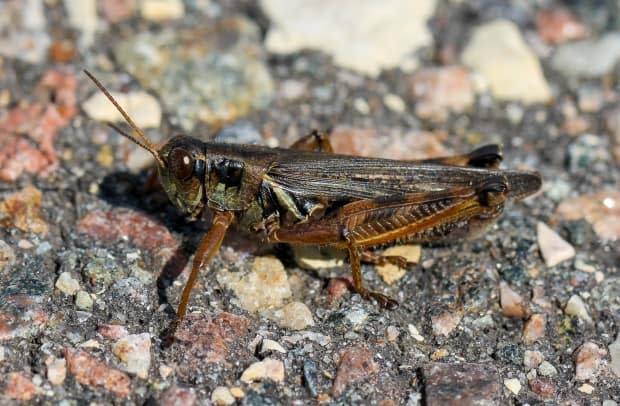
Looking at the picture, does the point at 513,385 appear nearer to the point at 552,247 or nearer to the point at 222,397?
the point at 552,247

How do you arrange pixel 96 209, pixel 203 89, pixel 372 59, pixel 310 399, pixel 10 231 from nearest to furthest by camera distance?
pixel 310 399, pixel 10 231, pixel 96 209, pixel 203 89, pixel 372 59

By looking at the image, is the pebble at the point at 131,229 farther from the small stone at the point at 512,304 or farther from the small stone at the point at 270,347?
the small stone at the point at 512,304

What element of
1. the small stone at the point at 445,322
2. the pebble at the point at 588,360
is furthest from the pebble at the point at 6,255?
the pebble at the point at 588,360

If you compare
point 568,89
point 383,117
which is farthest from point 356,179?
point 568,89

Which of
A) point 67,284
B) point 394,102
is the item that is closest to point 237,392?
point 67,284

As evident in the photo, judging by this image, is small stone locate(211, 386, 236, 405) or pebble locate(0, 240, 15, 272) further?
pebble locate(0, 240, 15, 272)

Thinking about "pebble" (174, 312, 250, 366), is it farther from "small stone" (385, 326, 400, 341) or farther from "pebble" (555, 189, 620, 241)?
"pebble" (555, 189, 620, 241)

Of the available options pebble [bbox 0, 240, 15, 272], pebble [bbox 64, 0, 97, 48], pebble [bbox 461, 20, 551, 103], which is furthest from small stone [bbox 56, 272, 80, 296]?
pebble [bbox 461, 20, 551, 103]

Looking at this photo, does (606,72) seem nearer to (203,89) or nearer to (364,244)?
(364,244)
